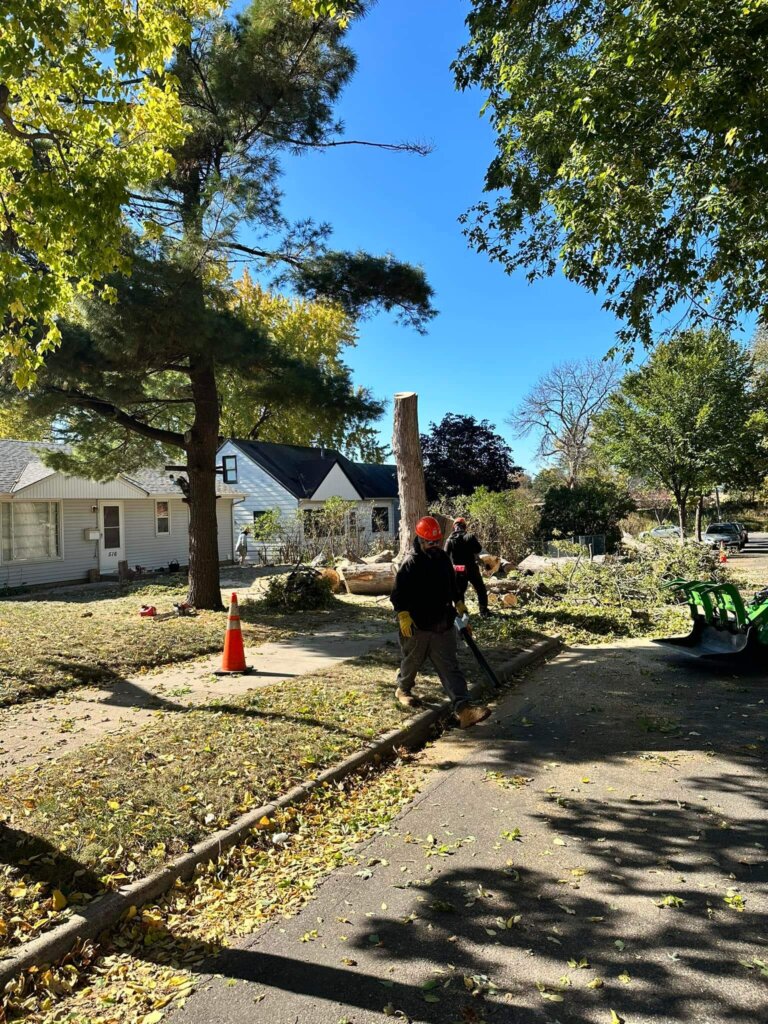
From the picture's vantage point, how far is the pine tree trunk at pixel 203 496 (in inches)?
500

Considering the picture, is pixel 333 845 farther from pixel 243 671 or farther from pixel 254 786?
pixel 243 671

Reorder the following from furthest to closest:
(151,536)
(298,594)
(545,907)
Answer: (151,536) → (298,594) → (545,907)

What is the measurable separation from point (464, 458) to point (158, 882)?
102ft

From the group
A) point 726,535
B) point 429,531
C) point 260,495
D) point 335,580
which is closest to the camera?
point 429,531

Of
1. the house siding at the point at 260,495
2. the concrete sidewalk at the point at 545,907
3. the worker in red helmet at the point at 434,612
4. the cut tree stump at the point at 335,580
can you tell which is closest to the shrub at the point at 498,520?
the cut tree stump at the point at 335,580

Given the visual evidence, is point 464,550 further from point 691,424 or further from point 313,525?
point 691,424

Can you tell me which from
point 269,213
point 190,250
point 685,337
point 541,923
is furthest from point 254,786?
point 269,213

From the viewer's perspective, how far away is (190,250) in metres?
9.80

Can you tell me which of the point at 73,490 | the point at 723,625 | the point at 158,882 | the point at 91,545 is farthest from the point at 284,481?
the point at 158,882

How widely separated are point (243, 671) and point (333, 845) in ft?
13.6

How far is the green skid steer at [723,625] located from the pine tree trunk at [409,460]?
419 centimetres

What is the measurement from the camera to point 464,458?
33.7 m

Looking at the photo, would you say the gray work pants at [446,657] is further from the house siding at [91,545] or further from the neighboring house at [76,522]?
the house siding at [91,545]

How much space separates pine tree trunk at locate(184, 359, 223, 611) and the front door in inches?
382
